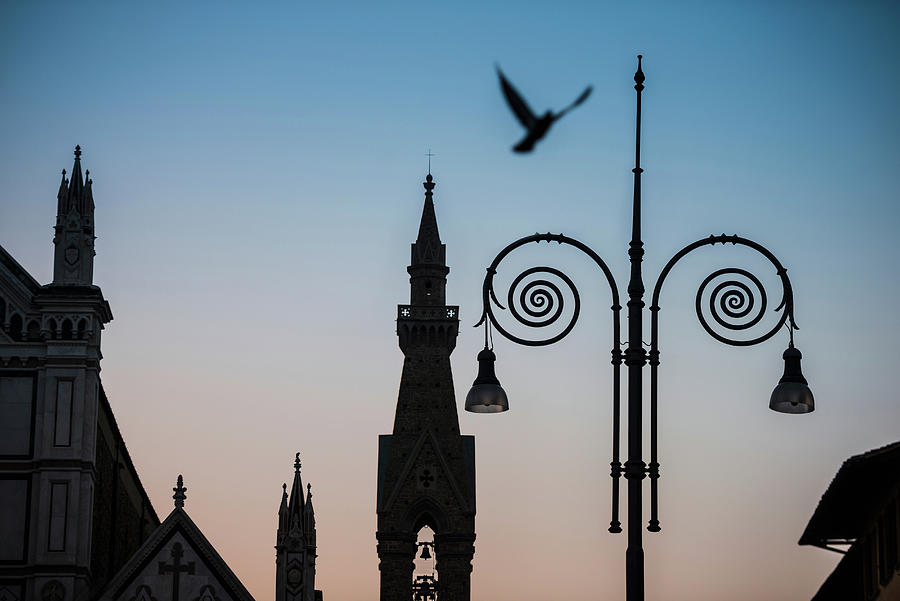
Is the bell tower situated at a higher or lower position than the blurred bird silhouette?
higher

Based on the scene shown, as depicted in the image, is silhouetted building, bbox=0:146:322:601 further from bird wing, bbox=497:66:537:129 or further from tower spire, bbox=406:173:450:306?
tower spire, bbox=406:173:450:306

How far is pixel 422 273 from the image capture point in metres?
98.6

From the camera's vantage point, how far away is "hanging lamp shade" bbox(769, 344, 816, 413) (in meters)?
24.9

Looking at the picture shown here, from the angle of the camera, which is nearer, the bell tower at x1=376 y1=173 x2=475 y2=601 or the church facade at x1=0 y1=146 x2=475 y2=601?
A: the church facade at x1=0 y1=146 x2=475 y2=601

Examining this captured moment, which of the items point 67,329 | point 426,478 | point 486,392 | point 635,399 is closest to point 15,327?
point 67,329

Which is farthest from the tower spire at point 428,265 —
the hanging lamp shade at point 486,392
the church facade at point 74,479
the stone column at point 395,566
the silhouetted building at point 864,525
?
the hanging lamp shade at point 486,392

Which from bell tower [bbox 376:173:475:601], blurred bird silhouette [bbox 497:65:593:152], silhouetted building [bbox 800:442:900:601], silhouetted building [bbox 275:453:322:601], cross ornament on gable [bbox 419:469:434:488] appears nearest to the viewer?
blurred bird silhouette [bbox 497:65:593:152]

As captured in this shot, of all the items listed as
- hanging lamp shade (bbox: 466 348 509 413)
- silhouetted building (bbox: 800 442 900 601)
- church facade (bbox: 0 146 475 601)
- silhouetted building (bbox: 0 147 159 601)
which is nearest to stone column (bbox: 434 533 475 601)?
church facade (bbox: 0 146 475 601)

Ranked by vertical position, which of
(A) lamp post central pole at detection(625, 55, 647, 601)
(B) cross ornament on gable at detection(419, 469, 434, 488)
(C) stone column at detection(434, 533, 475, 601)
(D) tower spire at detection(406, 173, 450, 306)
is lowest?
(A) lamp post central pole at detection(625, 55, 647, 601)

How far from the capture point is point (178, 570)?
49.9 meters

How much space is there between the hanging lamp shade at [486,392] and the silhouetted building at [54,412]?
23.8 metres

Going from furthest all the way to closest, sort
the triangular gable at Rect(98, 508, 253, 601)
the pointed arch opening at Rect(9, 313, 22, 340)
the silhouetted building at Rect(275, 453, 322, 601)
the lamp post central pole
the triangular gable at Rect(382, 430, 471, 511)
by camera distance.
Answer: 1. the triangular gable at Rect(382, 430, 471, 511)
2. the silhouetted building at Rect(275, 453, 322, 601)
3. the triangular gable at Rect(98, 508, 253, 601)
4. the pointed arch opening at Rect(9, 313, 22, 340)
5. the lamp post central pole

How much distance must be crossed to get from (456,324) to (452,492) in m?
8.56

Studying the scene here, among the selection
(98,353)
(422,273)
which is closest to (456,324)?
(422,273)
